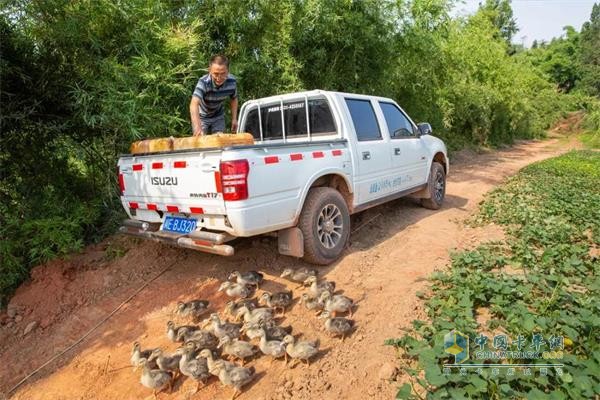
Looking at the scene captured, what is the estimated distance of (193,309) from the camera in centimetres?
382

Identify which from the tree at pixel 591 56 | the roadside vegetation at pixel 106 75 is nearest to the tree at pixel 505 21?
the tree at pixel 591 56

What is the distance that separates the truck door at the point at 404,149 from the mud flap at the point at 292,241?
221 cm

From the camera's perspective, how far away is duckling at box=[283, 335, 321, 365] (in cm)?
303

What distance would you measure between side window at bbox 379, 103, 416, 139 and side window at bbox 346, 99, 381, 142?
35 centimetres

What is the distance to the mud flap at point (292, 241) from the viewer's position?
4.13m

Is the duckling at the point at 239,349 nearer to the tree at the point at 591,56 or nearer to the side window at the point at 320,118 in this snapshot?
the side window at the point at 320,118

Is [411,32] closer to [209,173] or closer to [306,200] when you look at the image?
[306,200]

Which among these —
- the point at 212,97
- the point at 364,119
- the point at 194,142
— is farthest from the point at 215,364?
the point at 364,119

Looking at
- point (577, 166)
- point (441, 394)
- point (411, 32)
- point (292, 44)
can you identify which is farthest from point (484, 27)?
point (441, 394)

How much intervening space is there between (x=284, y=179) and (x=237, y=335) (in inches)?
60.7

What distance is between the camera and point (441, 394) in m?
2.31

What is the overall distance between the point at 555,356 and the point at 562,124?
139 ft

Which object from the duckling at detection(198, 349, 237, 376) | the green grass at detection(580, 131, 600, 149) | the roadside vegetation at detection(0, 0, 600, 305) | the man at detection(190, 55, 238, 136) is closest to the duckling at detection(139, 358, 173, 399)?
the duckling at detection(198, 349, 237, 376)

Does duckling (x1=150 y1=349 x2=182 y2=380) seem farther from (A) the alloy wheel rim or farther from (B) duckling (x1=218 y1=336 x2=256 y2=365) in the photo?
(A) the alloy wheel rim
